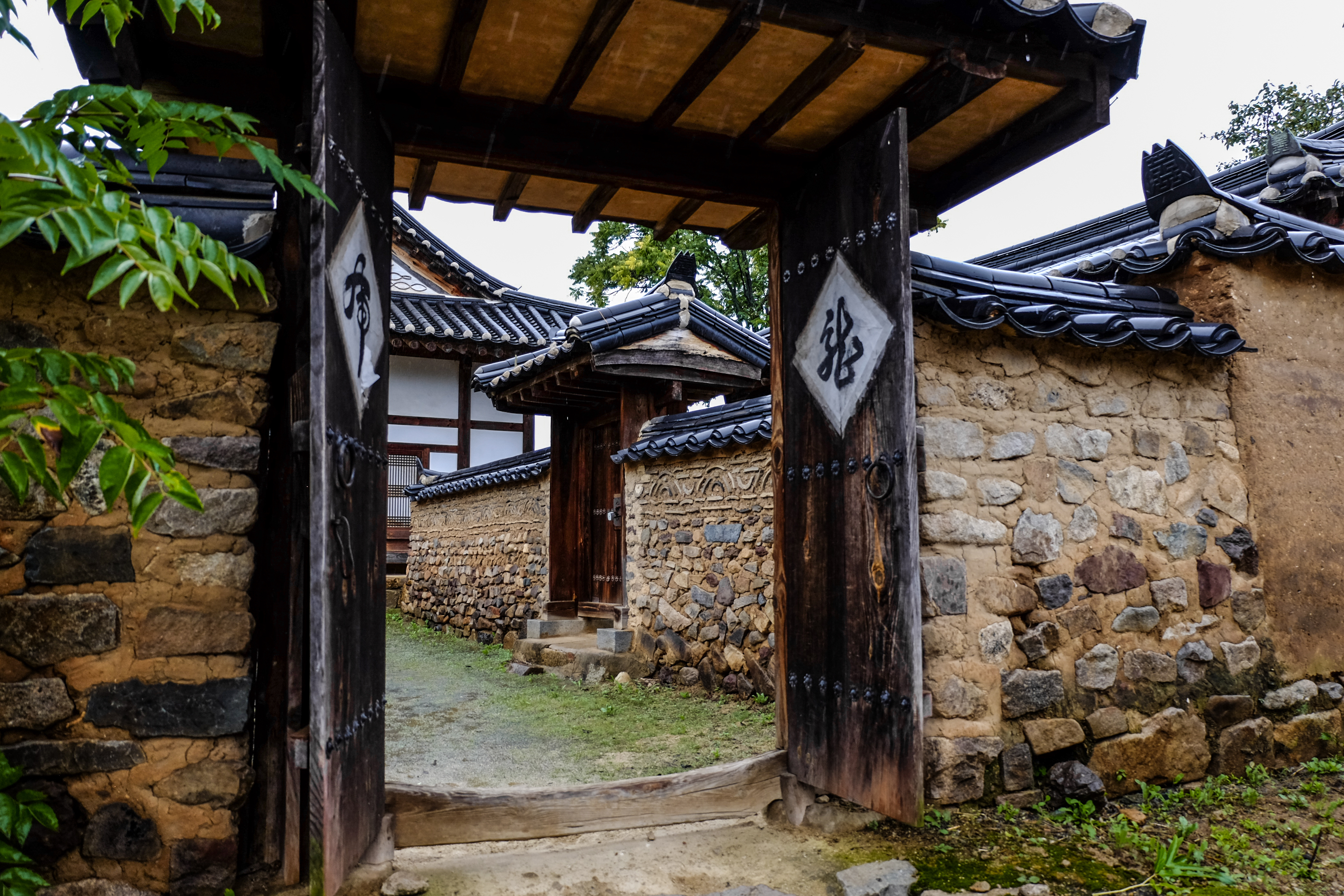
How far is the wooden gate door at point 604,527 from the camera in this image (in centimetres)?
862

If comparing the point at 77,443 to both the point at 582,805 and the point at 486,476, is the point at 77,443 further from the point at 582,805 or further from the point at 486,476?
the point at 486,476

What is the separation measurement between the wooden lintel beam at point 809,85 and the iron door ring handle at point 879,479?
131 cm

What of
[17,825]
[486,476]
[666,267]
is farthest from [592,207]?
[666,267]

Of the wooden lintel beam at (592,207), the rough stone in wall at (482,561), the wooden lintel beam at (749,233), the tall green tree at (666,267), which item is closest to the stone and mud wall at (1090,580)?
the wooden lintel beam at (749,233)

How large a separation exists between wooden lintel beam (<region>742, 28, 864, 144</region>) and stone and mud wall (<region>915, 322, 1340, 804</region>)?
984mm

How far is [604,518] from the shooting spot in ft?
29.2

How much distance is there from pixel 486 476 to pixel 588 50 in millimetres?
8039

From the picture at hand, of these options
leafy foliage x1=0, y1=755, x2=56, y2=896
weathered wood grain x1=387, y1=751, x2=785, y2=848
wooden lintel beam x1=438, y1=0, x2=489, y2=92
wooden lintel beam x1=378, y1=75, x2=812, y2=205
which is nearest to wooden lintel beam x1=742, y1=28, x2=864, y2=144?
wooden lintel beam x1=378, y1=75, x2=812, y2=205

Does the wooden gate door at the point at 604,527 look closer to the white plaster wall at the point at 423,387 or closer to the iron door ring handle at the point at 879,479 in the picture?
the white plaster wall at the point at 423,387

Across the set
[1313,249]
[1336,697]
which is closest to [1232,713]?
[1336,697]

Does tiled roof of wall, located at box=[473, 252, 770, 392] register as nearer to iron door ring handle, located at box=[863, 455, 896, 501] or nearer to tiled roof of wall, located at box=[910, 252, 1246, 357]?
tiled roof of wall, located at box=[910, 252, 1246, 357]

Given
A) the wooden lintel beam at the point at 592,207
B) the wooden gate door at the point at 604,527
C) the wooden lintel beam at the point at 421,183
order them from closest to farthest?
the wooden lintel beam at the point at 421,183 < the wooden lintel beam at the point at 592,207 < the wooden gate door at the point at 604,527

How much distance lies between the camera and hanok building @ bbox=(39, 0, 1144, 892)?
2480 millimetres

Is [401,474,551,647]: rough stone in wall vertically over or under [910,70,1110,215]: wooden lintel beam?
under
